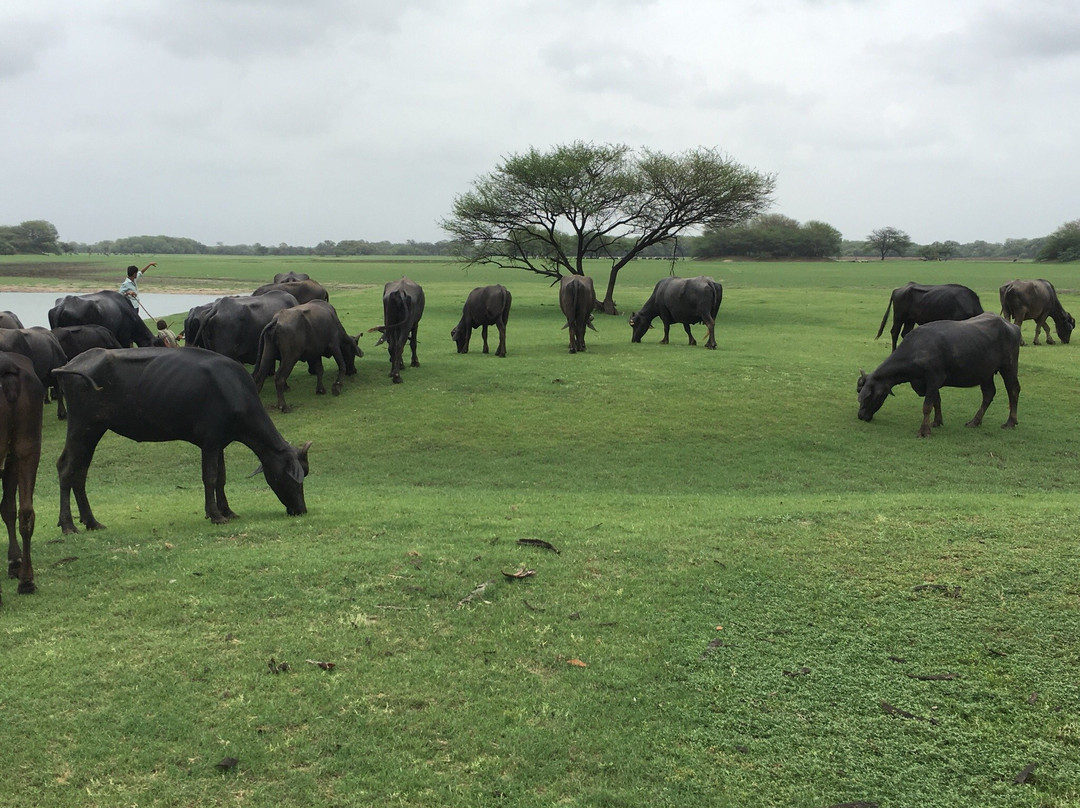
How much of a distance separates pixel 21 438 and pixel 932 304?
19.7m

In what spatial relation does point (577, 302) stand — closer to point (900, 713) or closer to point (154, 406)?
point (154, 406)

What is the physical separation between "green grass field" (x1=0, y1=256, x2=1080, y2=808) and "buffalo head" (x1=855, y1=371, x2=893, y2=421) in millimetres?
2854

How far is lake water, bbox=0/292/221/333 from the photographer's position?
42850mm

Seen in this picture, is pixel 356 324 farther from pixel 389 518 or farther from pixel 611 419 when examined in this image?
pixel 389 518

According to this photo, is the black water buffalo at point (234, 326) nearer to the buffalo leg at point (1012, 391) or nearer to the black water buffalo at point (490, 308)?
the black water buffalo at point (490, 308)

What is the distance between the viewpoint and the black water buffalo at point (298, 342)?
54.5ft

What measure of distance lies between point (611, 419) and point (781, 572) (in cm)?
849

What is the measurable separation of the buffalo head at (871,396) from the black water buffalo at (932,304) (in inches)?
219

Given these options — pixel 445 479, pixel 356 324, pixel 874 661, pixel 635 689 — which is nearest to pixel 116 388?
pixel 445 479

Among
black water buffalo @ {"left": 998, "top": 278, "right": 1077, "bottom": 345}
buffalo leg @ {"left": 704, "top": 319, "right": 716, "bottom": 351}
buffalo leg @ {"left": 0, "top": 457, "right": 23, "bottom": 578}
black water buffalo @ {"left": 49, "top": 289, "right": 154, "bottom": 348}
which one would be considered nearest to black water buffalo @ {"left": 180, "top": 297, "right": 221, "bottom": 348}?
black water buffalo @ {"left": 49, "top": 289, "right": 154, "bottom": 348}

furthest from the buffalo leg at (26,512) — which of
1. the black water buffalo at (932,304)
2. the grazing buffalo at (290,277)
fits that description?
the grazing buffalo at (290,277)

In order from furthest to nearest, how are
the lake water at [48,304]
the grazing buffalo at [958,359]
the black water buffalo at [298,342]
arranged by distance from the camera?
1. the lake water at [48,304]
2. the black water buffalo at [298,342]
3. the grazing buffalo at [958,359]

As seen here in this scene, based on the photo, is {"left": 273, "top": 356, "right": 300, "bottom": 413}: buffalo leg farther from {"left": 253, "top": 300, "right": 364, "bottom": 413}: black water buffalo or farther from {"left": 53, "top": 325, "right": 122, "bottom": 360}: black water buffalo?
{"left": 53, "top": 325, "right": 122, "bottom": 360}: black water buffalo

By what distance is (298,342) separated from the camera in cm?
1678
